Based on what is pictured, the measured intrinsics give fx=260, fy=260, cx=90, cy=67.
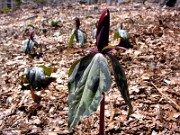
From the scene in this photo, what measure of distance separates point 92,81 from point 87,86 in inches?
0.8

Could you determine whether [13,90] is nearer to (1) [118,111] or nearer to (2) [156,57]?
(1) [118,111]

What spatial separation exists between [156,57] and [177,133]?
1.12m

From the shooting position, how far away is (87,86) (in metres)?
0.78

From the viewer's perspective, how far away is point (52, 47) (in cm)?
320

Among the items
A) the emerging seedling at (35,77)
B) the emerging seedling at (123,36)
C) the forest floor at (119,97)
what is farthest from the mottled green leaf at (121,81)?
the emerging seedling at (123,36)

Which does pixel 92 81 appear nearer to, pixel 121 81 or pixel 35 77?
pixel 121 81

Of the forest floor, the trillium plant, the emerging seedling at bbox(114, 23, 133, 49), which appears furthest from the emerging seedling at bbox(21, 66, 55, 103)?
the trillium plant

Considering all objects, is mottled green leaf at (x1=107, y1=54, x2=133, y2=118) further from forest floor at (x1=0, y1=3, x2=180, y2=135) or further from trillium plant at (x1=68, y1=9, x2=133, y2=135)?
forest floor at (x1=0, y1=3, x2=180, y2=135)

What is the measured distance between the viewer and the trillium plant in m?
0.75

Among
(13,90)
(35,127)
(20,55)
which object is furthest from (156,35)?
(35,127)

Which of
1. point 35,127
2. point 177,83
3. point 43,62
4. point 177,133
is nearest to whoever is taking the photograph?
point 177,133

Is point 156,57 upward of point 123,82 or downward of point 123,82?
downward

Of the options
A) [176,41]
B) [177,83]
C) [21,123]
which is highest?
[176,41]

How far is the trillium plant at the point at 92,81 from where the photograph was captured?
2.47 feet
